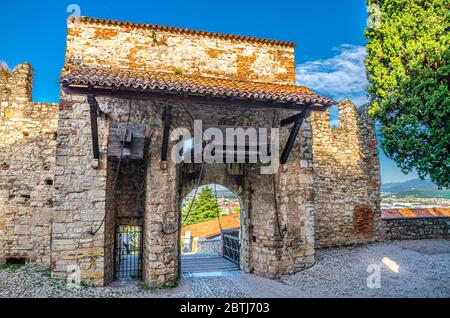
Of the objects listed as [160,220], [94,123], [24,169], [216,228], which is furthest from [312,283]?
[216,228]

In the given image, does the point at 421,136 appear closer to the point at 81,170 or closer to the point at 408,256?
the point at 408,256

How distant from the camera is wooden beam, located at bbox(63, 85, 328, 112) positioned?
19.1 feet

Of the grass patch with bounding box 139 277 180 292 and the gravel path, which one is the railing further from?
the grass patch with bounding box 139 277 180 292

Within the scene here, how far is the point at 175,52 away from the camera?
8.25 m

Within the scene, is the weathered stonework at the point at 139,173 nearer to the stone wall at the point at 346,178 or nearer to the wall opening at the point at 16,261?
the wall opening at the point at 16,261

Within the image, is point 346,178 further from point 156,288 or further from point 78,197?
point 78,197

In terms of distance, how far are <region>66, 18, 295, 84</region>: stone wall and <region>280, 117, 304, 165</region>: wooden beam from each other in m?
2.11

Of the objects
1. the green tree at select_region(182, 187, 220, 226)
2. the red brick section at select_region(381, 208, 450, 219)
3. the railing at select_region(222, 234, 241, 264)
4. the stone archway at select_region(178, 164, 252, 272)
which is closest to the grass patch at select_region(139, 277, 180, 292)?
the stone archway at select_region(178, 164, 252, 272)

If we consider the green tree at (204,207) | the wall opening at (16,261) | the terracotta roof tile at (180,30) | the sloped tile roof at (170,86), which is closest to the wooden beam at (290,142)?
the sloped tile roof at (170,86)

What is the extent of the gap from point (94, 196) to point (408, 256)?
899cm

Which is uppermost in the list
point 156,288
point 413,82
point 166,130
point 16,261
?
point 413,82

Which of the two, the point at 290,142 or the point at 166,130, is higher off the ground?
the point at 166,130

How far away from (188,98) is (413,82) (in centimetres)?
736
